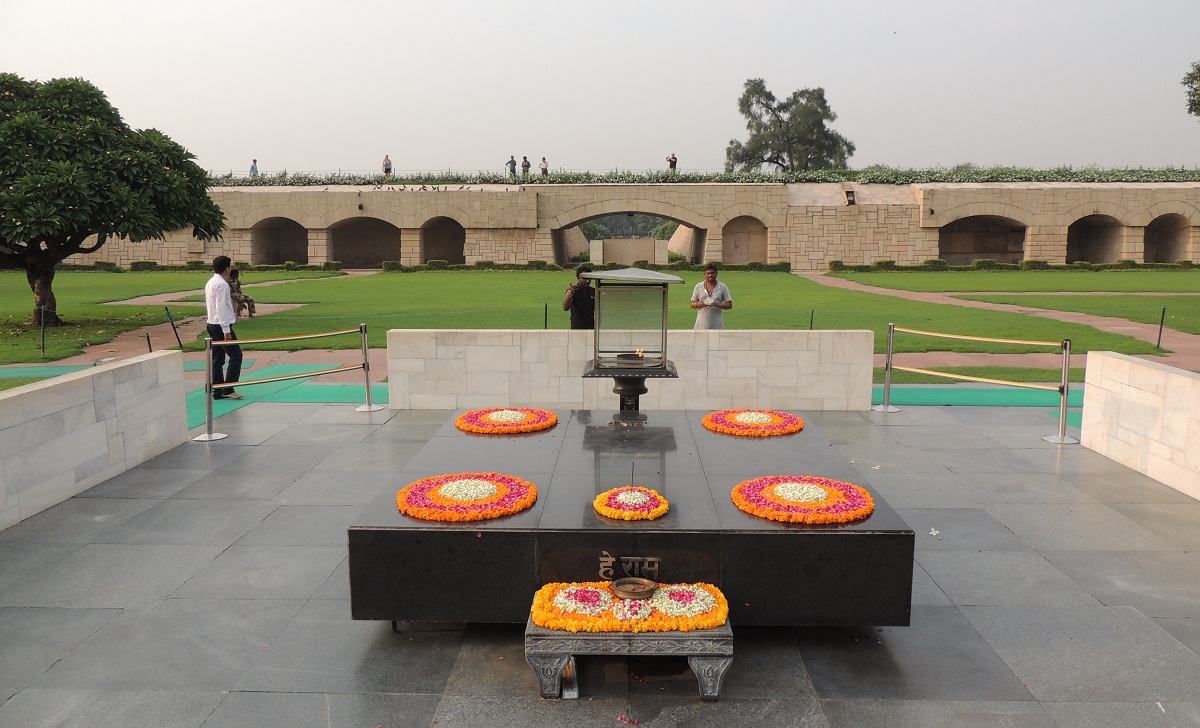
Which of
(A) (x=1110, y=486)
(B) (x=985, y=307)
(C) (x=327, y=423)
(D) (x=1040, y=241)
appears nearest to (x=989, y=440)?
(A) (x=1110, y=486)

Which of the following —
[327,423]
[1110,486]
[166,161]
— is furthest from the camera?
[166,161]

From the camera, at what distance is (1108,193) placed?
136 feet

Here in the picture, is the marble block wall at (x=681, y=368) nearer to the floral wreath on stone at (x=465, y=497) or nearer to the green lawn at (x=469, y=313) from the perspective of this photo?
the green lawn at (x=469, y=313)

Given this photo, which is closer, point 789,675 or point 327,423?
point 789,675

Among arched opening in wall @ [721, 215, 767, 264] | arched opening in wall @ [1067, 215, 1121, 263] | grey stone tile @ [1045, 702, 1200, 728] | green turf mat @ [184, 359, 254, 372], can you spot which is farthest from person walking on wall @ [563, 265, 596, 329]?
arched opening in wall @ [1067, 215, 1121, 263]

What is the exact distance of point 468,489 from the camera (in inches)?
200

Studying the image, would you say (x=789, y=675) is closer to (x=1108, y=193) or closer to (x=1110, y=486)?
(x=1110, y=486)

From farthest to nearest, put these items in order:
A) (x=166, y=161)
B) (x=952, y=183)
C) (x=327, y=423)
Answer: (x=952, y=183) < (x=166, y=161) < (x=327, y=423)

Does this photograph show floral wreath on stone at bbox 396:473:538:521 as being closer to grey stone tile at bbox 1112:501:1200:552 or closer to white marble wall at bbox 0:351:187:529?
white marble wall at bbox 0:351:187:529

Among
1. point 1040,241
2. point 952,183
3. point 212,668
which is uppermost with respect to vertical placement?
point 952,183

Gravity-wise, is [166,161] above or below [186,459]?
above

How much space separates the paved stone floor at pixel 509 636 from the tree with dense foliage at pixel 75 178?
482 inches

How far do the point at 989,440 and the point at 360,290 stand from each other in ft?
77.0

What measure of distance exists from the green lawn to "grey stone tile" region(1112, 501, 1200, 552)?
8891 millimetres
